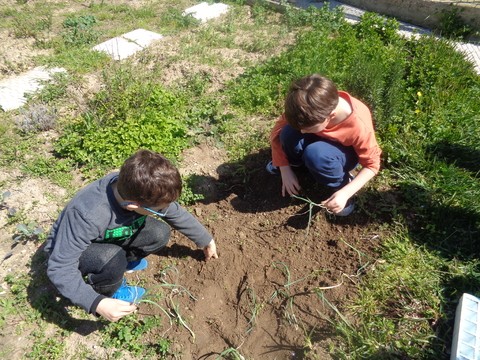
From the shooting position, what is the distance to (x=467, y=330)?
180 cm

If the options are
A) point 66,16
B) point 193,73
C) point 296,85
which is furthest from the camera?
point 66,16

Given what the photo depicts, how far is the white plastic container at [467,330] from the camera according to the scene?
1.71 m

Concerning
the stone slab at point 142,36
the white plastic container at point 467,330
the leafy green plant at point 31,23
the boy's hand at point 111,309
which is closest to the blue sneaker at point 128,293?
the boy's hand at point 111,309

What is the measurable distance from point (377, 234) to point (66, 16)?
19.2ft

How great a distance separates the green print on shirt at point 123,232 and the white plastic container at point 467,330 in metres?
1.94

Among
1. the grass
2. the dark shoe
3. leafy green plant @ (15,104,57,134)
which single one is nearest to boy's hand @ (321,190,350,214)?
the grass

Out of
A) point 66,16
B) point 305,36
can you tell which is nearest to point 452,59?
point 305,36

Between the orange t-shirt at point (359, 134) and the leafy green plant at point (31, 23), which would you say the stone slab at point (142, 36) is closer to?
the leafy green plant at point (31, 23)

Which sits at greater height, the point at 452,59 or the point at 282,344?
the point at 452,59

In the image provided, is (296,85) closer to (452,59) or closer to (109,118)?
(109,118)

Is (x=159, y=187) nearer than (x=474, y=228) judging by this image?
Yes

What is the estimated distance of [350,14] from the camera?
4.95 meters

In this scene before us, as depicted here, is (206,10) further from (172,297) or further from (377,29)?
(172,297)

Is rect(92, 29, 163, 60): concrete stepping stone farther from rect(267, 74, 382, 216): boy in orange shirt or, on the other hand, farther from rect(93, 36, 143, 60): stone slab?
rect(267, 74, 382, 216): boy in orange shirt
